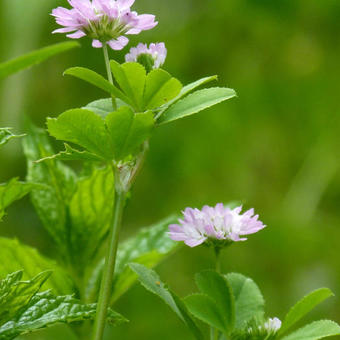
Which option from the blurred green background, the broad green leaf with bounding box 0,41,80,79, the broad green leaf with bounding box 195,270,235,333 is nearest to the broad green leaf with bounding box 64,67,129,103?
the broad green leaf with bounding box 0,41,80,79

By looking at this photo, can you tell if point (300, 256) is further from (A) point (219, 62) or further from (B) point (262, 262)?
(A) point (219, 62)

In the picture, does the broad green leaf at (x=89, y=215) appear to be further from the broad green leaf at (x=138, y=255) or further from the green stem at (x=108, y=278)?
the green stem at (x=108, y=278)

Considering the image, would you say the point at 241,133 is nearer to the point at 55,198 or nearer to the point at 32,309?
the point at 55,198

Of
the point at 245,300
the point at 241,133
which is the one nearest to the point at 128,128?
the point at 245,300

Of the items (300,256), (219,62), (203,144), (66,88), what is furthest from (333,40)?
(66,88)

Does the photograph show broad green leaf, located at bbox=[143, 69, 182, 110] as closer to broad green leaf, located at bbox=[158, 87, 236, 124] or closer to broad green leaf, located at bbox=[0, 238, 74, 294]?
broad green leaf, located at bbox=[158, 87, 236, 124]
